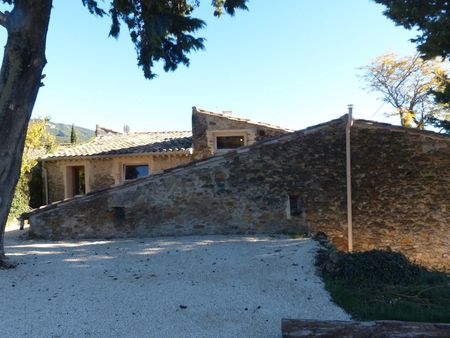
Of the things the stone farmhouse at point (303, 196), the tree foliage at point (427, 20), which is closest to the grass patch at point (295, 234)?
the stone farmhouse at point (303, 196)

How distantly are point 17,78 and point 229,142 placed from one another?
10385 millimetres

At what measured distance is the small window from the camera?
55.1ft

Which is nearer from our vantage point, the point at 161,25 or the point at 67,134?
the point at 161,25

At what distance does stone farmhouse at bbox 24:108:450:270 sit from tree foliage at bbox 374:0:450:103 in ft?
6.69

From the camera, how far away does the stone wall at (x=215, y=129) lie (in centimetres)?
1648

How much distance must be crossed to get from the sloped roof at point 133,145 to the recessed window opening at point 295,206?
7068 mm

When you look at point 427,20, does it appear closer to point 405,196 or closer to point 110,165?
point 405,196

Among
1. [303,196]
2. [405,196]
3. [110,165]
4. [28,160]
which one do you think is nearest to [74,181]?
[28,160]

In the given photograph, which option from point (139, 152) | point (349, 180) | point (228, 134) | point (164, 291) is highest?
point (228, 134)

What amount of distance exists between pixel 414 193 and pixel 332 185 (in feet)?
6.68

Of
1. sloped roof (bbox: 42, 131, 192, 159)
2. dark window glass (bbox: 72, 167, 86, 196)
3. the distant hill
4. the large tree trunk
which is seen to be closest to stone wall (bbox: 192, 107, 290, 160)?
sloped roof (bbox: 42, 131, 192, 159)

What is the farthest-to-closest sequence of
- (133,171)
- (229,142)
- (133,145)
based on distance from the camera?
(133,145) → (133,171) → (229,142)

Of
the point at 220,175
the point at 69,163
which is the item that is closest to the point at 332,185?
the point at 220,175

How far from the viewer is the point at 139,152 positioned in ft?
58.0
